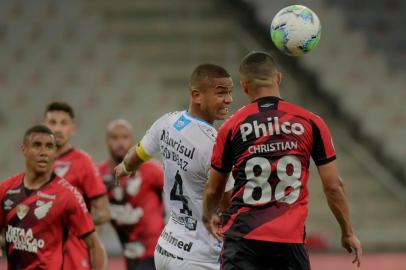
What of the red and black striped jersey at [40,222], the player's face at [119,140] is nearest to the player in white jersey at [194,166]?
the red and black striped jersey at [40,222]

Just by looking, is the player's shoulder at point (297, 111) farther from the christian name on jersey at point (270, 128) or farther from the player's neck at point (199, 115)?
the player's neck at point (199, 115)

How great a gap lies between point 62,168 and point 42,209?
1.22 meters

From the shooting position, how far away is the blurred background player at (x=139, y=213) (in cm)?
908

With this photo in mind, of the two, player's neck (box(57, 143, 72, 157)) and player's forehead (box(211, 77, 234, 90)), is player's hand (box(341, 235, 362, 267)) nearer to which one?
player's forehead (box(211, 77, 234, 90))

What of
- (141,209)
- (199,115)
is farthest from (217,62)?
(199,115)

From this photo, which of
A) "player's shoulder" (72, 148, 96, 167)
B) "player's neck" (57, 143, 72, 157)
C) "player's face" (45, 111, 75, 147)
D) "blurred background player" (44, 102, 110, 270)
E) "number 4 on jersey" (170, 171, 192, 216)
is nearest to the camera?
"number 4 on jersey" (170, 171, 192, 216)

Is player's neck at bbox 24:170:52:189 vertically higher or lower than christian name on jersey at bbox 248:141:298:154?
higher

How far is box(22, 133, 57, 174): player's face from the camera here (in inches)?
271

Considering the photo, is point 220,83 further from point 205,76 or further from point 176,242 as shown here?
point 176,242

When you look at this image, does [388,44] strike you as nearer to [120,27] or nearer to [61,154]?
[120,27]

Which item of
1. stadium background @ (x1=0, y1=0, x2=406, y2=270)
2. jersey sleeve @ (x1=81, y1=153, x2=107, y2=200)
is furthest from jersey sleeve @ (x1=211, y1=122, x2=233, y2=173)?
stadium background @ (x1=0, y1=0, x2=406, y2=270)

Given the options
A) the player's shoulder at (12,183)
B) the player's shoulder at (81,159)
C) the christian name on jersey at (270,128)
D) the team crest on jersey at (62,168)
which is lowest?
the player's shoulder at (12,183)

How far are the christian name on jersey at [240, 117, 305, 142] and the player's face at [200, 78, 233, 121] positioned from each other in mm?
552

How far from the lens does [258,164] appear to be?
5.62m
